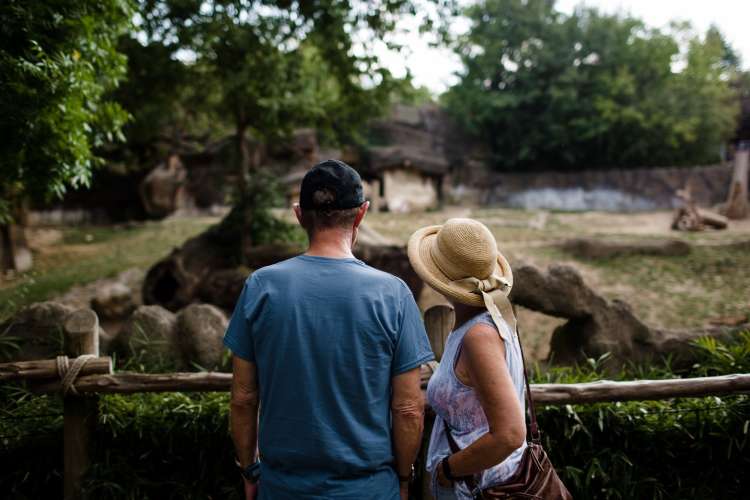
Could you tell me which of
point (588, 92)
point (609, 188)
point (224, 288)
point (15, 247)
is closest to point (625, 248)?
point (224, 288)

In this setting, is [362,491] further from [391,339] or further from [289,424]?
[391,339]

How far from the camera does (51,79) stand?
13.4 feet

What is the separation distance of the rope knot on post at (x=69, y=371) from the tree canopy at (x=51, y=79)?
6.52ft

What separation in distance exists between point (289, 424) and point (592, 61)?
100ft

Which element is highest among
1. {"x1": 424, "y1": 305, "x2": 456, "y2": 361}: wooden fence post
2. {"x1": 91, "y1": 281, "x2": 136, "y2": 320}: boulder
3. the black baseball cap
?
the black baseball cap

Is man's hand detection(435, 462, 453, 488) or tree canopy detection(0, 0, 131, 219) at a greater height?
tree canopy detection(0, 0, 131, 219)

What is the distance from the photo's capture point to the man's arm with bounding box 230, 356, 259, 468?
2008 mm

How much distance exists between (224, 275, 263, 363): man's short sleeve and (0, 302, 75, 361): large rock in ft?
9.53

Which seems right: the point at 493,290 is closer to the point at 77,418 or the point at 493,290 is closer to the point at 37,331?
the point at 77,418

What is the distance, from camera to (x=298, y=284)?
6.12 feet

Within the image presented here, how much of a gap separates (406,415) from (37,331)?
141 inches

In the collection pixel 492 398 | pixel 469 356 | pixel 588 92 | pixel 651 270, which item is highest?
pixel 588 92

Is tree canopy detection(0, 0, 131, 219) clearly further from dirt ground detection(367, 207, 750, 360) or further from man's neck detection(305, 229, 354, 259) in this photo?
dirt ground detection(367, 207, 750, 360)

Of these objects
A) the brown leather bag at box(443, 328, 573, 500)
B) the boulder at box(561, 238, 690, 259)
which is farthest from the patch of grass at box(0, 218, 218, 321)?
the boulder at box(561, 238, 690, 259)
